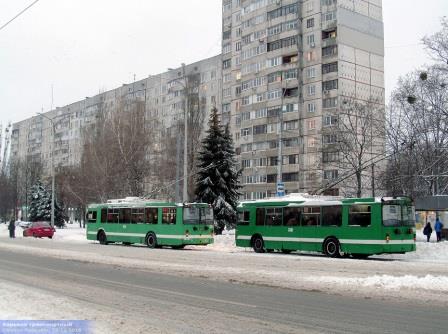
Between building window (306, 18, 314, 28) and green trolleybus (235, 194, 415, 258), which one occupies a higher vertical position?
building window (306, 18, 314, 28)

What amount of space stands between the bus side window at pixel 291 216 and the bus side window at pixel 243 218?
2736 mm

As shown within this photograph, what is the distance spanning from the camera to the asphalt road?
29.8 feet

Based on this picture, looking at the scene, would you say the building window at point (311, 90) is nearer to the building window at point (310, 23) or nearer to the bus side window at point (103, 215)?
the building window at point (310, 23)

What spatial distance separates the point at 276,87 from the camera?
3169 inches

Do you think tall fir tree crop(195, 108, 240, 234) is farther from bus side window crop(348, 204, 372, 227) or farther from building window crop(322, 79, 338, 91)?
building window crop(322, 79, 338, 91)

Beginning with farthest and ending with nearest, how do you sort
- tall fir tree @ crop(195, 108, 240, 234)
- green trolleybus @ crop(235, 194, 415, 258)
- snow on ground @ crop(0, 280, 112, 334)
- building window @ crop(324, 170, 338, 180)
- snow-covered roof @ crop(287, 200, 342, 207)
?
1. building window @ crop(324, 170, 338, 180)
2. tall fir tree @ crop(195, 108, 240, 234)
3. snow-covered roof @ crop(287, 200, 342, 207)
4. green trolleybus @ crop(235, 194, 415, 258)
5. snow on ground @ crop(0, 280, 112, 334)

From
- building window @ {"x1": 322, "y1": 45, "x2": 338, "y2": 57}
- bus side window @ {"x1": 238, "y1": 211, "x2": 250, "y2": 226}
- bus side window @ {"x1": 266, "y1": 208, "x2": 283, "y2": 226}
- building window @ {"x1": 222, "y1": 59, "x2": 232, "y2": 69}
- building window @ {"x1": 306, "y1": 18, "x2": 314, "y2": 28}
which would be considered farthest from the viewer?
building window @ {"x1": 222, "y1": 59, "x2": 232, "y2": 69}

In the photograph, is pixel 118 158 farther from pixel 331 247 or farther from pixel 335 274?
pixel 335 274

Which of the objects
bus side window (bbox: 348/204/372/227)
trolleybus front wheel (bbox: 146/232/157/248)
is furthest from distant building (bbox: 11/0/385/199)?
bus side window (bbox: 348/204/372/227)

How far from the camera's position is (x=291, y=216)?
94.5ft

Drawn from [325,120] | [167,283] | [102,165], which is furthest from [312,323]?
[325,120]

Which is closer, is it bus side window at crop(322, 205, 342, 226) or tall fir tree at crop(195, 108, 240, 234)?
bus side window at crop(322, 205, 342, 226)

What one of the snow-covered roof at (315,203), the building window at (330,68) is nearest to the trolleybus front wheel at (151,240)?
the snow-covered roof at (315,203)

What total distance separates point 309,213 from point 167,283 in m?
13.8
